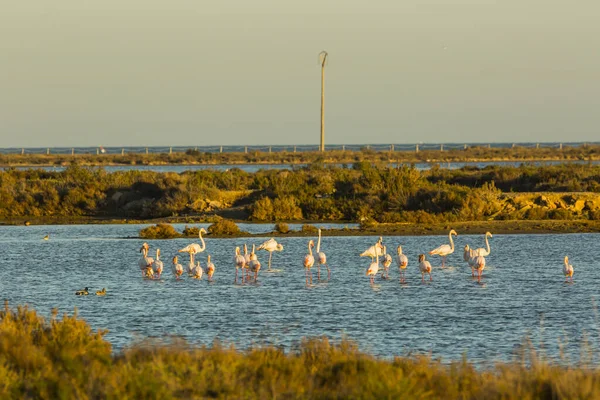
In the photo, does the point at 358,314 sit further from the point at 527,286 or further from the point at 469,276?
the point at 469,276

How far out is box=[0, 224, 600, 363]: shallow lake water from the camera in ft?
56.3

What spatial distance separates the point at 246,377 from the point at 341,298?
11357 millimetres

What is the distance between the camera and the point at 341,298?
2236 cm

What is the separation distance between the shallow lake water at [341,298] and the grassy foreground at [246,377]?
3657mm

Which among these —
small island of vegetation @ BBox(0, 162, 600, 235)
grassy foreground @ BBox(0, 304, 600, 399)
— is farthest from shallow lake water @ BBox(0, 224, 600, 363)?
small island of vegetation @ BBox(0, 162, 600, 235)

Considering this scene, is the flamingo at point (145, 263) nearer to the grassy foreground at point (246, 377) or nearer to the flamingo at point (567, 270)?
the flamingo at point (567, 270)

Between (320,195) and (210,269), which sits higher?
(320,195)

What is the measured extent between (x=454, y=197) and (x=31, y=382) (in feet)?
103

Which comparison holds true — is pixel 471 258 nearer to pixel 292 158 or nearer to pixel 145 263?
pixel 145 263

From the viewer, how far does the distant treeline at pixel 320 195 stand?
40750mm

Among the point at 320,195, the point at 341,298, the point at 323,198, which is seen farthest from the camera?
the point at 320,195

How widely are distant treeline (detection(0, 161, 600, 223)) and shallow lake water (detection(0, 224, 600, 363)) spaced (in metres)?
6.33

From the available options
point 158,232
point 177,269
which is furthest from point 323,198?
point 177,269

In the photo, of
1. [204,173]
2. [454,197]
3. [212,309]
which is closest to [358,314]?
[212,309]
